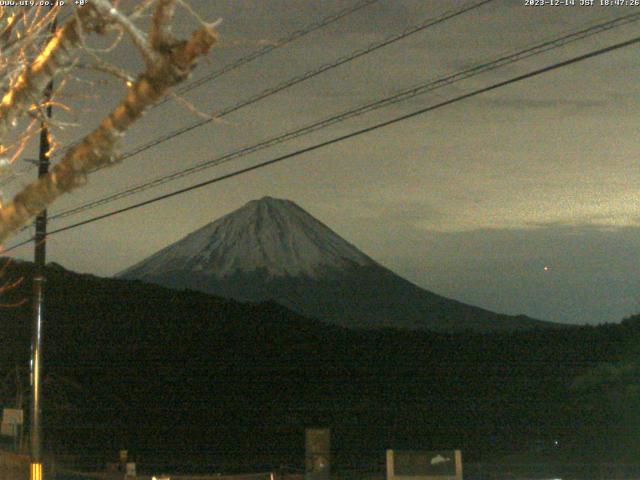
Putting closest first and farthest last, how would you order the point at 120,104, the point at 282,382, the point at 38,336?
the point at 120,104
the point at 38,336
the point at 282,382

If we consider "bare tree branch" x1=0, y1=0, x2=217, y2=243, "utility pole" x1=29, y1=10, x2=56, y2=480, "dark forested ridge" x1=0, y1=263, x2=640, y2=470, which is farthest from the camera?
"dark forested ridge" x1=0, y1=263, x2=640, y2=470

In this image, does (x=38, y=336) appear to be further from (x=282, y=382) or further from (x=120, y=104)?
(x=282, y=382)

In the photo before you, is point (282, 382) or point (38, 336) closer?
point (38, 336)

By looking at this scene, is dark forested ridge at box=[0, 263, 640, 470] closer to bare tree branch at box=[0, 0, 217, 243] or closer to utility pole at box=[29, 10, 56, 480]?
→ utility pole at box=[29, 10, 56, 480]

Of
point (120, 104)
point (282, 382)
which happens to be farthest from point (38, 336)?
point (282, 382)

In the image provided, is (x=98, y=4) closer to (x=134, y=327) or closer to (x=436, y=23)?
(x=436, y=23)

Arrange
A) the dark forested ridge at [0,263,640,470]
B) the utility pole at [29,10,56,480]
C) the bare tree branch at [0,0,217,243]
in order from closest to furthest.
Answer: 1. the bare tree branch at [0,0,217,243]
2. the utility pole at [29,10,56,480]
3. the dark forested ridge at [0,263,640,470]

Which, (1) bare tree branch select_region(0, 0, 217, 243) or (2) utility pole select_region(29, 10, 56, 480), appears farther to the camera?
(2) utility pole select_region(29, 10, 56, 480)

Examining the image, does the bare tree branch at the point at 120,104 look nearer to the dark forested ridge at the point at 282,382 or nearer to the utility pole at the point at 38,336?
the utility pole at the point at 38,336

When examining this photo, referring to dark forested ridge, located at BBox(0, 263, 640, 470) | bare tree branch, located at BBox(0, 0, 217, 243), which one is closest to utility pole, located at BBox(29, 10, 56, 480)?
bare tree branch, located at BBox(0, 0, 217, 243)

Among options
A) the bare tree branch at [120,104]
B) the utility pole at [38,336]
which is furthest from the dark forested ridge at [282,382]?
the bare tree branch at [120,104]
